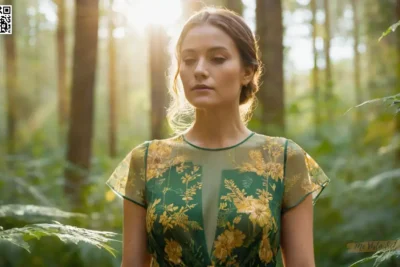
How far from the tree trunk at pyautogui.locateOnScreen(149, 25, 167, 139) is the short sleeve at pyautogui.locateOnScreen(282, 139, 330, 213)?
27.5 ft

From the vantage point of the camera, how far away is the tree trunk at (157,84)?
1112cm

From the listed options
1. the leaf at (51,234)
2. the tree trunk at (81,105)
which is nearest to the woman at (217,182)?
the leaf at (51,234)

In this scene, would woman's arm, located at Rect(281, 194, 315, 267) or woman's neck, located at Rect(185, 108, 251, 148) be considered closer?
woman's arm, located at Rect(281, 194, 315, 267)

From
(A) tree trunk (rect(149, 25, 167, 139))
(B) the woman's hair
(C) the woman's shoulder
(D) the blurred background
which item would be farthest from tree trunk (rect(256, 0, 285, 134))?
(C) the woman's shoulder

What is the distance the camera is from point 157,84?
1126 cm

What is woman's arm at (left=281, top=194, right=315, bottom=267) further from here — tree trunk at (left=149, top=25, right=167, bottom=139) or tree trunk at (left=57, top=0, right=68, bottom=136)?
tree trunk at (left=57, top=0, right=68, bottom=136)

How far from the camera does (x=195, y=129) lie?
2.81 m

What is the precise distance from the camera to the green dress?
254cm

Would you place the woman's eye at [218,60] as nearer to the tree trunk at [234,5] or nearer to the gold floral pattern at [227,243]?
the gold floral pattern at [227,243]

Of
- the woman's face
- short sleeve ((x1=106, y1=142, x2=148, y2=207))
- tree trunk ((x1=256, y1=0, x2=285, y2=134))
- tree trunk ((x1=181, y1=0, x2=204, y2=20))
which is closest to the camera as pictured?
the woman's face

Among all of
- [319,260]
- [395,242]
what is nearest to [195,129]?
[395,242]

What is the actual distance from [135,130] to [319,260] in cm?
3601

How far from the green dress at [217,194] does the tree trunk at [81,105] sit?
5643 mm

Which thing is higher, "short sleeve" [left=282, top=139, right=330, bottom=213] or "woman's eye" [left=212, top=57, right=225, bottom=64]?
"woman's eye" [left=212, top=57, right=225, bottom=64]
